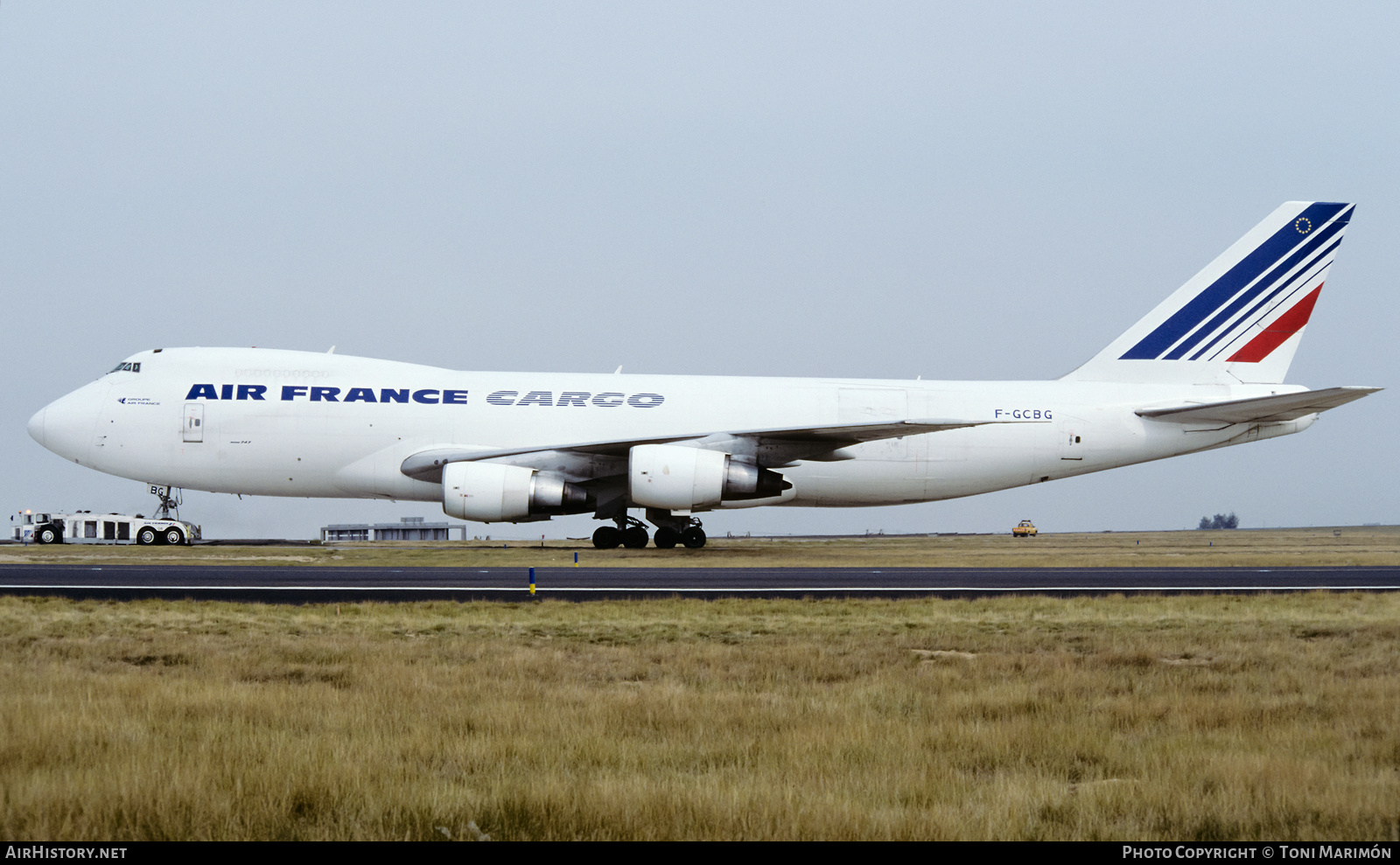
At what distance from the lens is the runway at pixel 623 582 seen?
16469 millimetres

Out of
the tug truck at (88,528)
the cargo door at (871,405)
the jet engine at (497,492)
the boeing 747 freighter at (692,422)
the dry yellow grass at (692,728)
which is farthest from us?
the tug truck at (88,528)

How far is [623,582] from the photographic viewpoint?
60.4 ft

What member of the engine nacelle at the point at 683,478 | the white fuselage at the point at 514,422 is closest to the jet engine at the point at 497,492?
the white fuselage at the point at 514,422

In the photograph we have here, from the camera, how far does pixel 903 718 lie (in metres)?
7.73

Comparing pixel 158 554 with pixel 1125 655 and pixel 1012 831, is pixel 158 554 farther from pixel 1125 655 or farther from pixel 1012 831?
pixel 1012 831

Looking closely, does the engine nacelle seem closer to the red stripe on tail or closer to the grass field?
the grass field

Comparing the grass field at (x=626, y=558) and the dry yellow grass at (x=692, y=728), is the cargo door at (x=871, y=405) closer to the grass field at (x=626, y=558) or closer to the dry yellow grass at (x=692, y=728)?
the grass field at (x=626, y=558)

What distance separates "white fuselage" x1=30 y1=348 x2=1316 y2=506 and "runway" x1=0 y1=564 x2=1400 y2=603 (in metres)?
5.37

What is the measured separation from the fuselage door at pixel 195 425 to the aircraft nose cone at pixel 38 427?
4.18 m

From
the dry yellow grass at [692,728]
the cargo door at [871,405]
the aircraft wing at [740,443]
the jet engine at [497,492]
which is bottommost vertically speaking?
the dry yellow grass at [692,728]

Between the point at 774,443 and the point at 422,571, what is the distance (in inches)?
371

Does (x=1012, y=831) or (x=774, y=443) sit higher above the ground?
(x=774, y=443)

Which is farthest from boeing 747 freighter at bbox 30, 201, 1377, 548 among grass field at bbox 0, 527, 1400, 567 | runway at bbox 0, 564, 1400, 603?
runway at bbox 0, 564, 1400, 603
